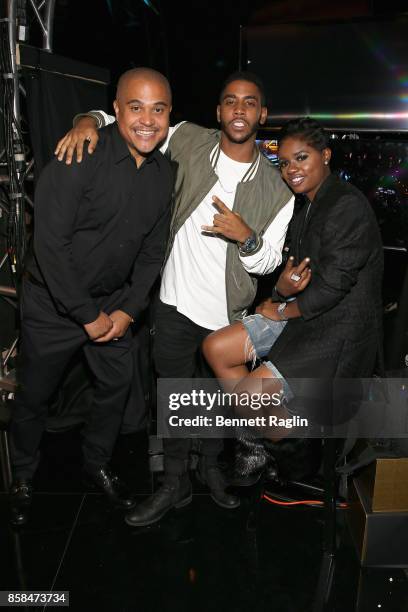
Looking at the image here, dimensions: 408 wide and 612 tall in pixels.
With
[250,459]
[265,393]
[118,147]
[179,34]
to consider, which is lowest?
[250,459]

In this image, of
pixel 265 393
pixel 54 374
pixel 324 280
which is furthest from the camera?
pixel 54 374

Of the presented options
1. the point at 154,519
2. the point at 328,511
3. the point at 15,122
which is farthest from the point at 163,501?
the point at 15,122

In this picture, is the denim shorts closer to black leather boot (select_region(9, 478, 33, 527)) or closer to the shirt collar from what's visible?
the shirt collar

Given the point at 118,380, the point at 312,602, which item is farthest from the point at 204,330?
the point at 312,602

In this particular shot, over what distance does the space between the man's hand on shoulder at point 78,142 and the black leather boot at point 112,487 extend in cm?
140

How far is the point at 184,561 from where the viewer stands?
7.04 ft

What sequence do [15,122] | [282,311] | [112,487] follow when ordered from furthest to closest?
[15,122] < [112,487] < [282,311]

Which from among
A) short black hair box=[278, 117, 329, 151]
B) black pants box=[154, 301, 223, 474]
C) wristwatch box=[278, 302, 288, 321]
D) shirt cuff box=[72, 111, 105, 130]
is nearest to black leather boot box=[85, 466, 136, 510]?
black pants box=[154, 301, 223, 474]

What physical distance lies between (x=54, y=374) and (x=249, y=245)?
98 centimetres

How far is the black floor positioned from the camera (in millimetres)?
1967

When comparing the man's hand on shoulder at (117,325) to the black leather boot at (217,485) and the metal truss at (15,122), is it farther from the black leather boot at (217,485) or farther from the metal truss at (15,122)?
the metal truss at (15,122)

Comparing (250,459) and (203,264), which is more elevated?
(203,264)

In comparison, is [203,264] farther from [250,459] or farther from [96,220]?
[250,459]

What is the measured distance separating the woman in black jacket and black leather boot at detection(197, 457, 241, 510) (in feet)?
2.00
